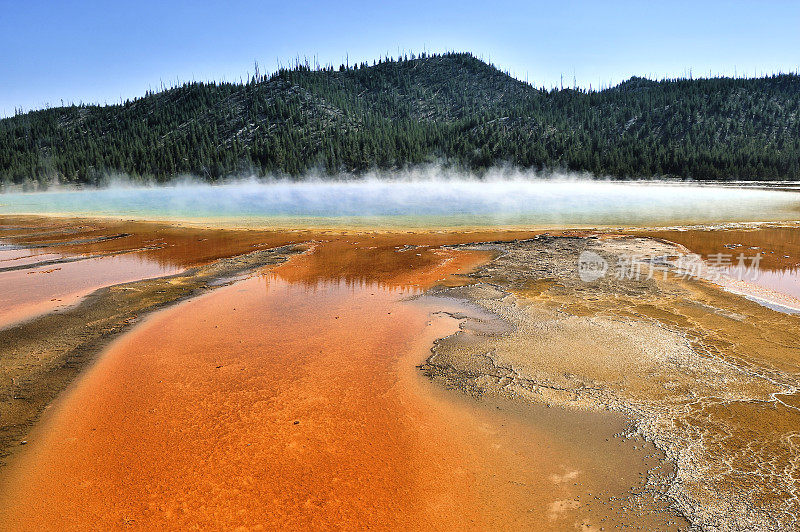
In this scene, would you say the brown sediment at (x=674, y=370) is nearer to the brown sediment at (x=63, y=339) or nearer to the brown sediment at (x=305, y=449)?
the brown sediment at (x=305, y=449)

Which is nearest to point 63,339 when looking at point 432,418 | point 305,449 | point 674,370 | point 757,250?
point 305,449

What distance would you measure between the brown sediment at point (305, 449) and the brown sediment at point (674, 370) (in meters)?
0.40

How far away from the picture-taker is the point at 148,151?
4250 inches

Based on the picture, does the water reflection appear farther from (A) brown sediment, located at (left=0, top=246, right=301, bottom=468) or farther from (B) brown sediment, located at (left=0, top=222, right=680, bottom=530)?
(A) brown sediment, located at (left=0, top=246, right=301, bottom=468)

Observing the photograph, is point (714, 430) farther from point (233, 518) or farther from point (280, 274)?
point (280, 274)

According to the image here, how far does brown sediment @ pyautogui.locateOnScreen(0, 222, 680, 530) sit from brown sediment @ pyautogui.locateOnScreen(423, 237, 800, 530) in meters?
0.40

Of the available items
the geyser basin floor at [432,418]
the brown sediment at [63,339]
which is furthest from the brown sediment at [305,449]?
the brown sediment at [63,339]

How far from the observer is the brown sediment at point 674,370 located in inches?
163

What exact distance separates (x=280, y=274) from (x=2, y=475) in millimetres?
8836

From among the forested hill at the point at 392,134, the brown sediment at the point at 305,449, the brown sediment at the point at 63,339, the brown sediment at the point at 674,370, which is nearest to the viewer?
the brown sediment at the point at 305,449

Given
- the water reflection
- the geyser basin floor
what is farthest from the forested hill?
the geyser basin floor

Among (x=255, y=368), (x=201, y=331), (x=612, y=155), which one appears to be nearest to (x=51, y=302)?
(x=201, y=331)

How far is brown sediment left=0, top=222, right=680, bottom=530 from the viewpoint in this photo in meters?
3.99

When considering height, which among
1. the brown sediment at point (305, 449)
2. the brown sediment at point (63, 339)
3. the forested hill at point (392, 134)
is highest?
the forested hill at point (392, 134)
